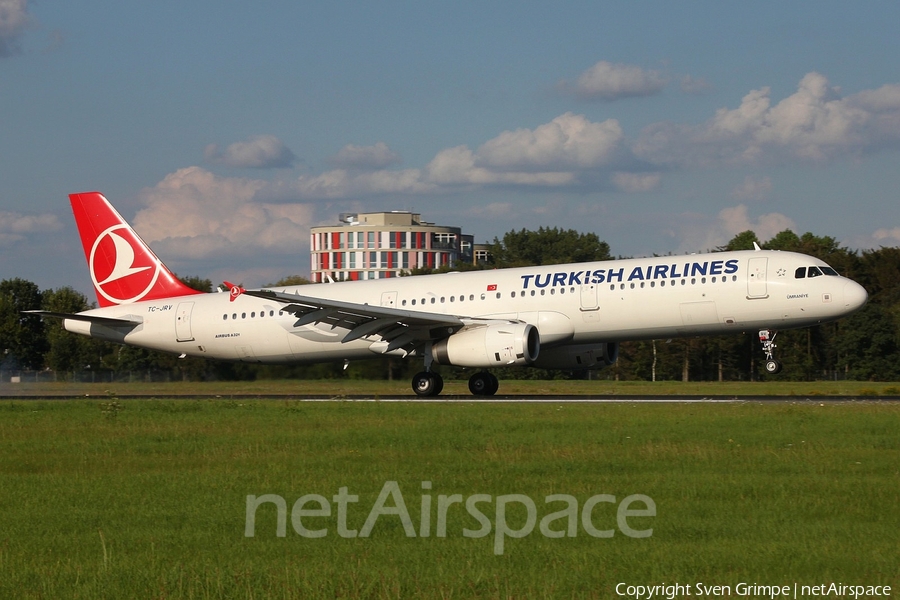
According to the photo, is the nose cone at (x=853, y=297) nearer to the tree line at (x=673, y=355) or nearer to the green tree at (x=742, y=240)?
the tree line at (x=673, y=355)

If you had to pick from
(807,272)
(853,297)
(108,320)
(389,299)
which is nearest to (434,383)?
(389,299)

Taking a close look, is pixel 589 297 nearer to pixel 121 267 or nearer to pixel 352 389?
pixel 352 389

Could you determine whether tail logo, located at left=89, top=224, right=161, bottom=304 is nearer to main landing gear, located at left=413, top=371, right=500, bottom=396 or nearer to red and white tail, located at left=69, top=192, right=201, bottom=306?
red and white tail, located at left=69, top=192, right=201, bottom=306

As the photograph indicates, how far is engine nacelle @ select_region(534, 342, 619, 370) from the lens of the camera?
33594 millimetres

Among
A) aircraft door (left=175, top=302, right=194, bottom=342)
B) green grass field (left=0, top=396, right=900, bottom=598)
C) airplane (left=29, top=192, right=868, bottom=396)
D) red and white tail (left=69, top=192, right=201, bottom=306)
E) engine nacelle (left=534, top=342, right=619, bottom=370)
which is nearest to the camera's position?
green grass field (left=0, top=396, right=900, bottom=598)

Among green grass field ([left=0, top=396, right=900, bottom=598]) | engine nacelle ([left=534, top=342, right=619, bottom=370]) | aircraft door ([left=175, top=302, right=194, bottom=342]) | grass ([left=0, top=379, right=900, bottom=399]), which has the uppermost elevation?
aircraft door ([left=175, top=302, right=194, bottom=342])

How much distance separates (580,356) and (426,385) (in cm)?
495

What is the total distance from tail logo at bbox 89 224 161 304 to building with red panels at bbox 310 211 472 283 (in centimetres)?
14122

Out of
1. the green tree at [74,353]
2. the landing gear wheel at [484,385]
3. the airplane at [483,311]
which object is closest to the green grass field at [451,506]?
the airplane at [483,311]

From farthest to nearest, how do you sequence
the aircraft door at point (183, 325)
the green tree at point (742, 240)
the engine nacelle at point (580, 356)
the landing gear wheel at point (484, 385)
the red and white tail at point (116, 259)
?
the green tree at point (742, 240), the red and white tail at point (116, 259), the aircraft door at point (183, 325), the landing gear wheel at point (484, 385), the engine nacelle at point (580, 356)

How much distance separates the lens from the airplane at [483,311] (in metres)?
29.7

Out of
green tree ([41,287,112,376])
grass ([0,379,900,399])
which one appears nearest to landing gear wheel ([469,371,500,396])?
grass ([0,379,900,399])

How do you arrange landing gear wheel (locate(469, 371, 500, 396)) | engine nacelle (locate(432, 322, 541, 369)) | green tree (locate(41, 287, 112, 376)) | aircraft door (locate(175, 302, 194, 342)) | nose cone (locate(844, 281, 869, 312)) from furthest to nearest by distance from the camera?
green tree (locate(41, 287, 112, 376))
aircraft door (locate(175, 302, 194, 342))
landing gear wheel (locate(469, 371, 500, 396))
engine nacelle (locate(432, 322, 541, 369))
nose cone (locate(844, 281, 869, 312))

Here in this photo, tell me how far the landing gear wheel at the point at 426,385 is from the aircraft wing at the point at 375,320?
0.95 metres
